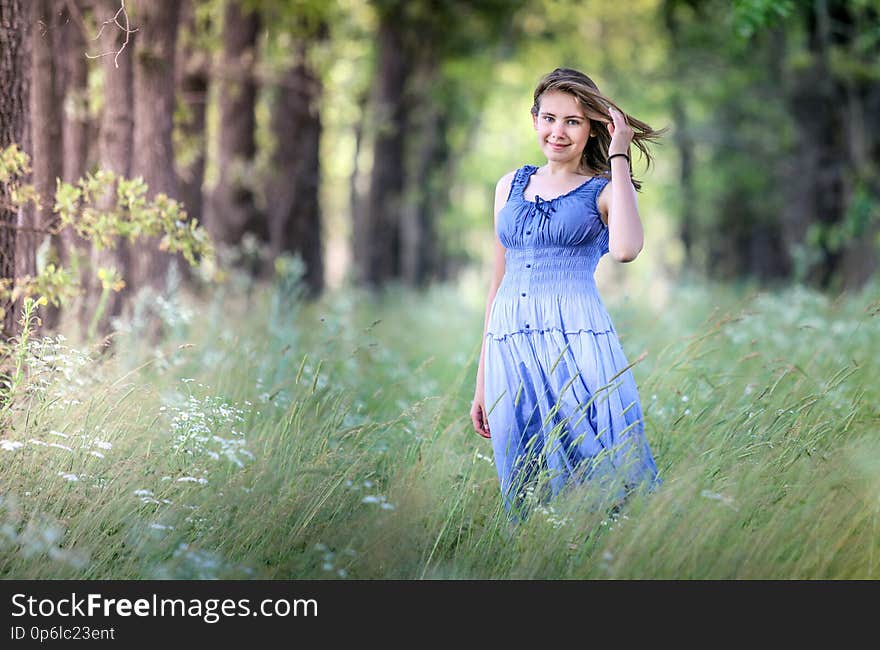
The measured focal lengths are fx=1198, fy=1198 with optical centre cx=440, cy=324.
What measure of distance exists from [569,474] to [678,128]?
79.4 feet

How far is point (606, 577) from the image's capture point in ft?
14.7

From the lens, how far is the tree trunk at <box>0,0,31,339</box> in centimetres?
562

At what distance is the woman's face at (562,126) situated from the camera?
16.4ft

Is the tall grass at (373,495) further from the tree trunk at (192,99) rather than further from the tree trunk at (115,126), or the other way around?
the tree trunk at (192,99)

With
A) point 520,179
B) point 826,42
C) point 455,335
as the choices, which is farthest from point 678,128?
point 520,179

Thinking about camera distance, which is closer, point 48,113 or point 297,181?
point 48,113

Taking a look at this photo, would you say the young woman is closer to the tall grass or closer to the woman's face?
the woman's face

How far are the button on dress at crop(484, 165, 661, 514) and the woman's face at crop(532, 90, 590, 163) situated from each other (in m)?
0.16

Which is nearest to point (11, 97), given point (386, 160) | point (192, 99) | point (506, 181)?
point (506, 181)

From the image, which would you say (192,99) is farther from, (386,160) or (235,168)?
(386,160)

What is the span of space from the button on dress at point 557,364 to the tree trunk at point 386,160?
45.4 ft

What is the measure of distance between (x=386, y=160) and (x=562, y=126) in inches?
625

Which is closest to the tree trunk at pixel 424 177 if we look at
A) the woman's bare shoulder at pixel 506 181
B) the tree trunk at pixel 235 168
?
the tree trunk at pixel 235 168

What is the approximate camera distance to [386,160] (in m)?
20.7
